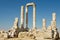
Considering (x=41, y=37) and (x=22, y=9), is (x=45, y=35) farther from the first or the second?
(x=22, y=9)

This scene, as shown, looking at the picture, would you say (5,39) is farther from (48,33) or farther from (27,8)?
(27,8)

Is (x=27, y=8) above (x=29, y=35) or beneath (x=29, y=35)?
above

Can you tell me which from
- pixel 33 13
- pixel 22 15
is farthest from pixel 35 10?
pixel 22 15

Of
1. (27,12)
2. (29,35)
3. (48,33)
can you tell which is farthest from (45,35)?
(27,12)

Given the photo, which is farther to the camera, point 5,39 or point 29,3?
point 29,3

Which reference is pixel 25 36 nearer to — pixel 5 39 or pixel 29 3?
pixel 5 39

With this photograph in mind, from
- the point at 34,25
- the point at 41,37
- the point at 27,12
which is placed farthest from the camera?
the point at 27,12

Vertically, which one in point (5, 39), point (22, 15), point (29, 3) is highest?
point (29, 3)

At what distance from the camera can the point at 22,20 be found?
35.7 metres

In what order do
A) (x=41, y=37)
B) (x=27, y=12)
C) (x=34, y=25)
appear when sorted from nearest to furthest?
(x=41, y=37), (x=34, y=25), (x=27, y=12)

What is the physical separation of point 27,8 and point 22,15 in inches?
80.5

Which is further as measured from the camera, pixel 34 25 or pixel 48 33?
pixel 34 25

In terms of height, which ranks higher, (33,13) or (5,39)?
(33,13)

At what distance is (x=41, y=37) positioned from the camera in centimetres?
1384
